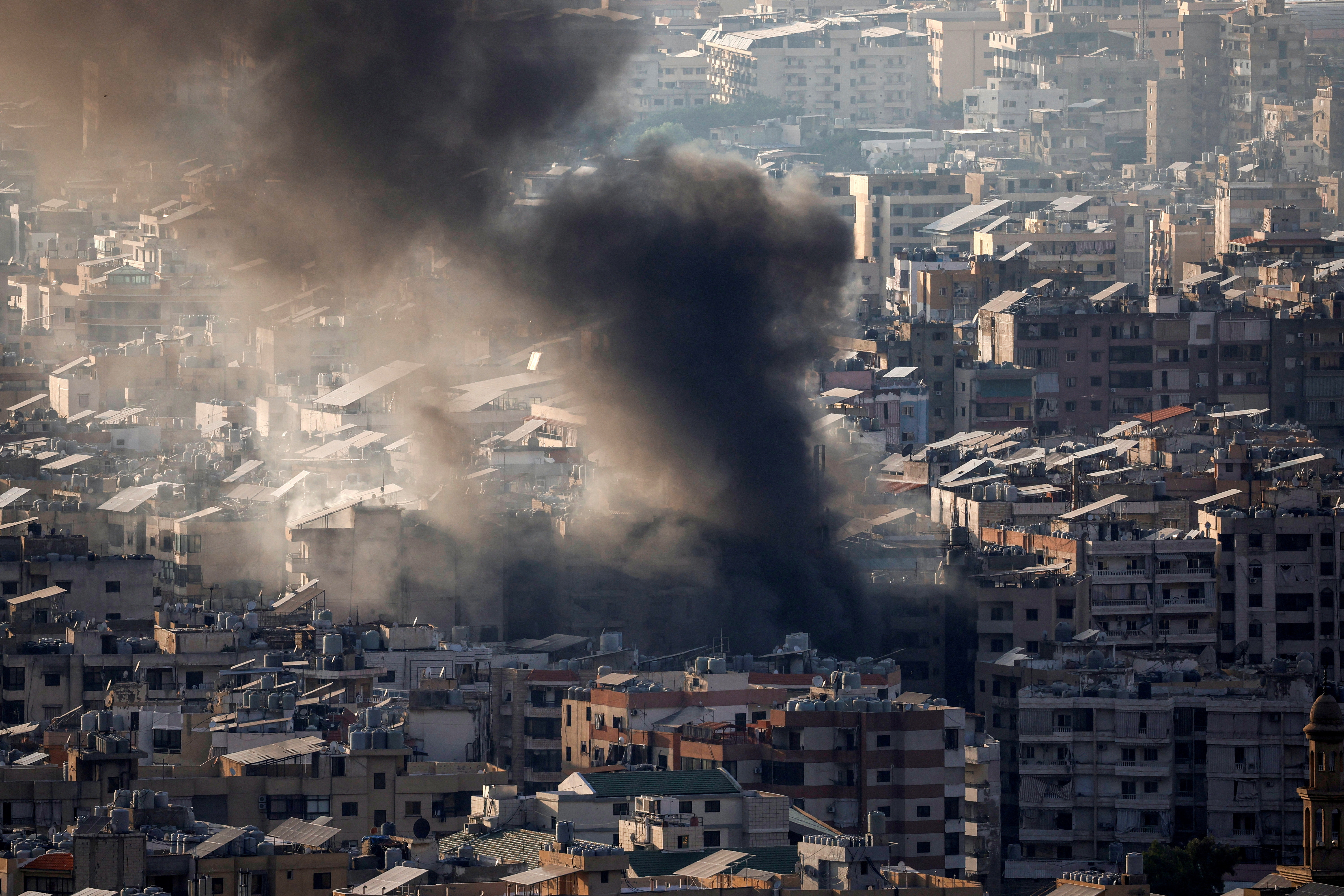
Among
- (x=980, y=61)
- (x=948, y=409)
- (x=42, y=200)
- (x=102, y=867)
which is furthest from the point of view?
(x=980, y=61)

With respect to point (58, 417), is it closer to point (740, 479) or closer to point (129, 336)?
point (129, 336)

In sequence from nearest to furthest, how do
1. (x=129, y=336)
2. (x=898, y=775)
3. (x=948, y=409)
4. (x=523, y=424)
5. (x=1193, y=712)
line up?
1. (x=898, y=775)
2. (x=1193, y=712)
3. (x=523, y=424)
4. (x=948, y=409)
5. (x=129, y=336)

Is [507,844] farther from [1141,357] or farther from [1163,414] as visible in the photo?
[1141,357]

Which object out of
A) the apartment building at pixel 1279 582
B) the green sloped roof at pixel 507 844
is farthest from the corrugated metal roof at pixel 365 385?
the green sloped roof at pixel 507 844

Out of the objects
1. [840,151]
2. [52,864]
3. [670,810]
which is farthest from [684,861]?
[840,151]

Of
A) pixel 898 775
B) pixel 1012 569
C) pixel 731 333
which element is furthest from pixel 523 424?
pixel 898 775

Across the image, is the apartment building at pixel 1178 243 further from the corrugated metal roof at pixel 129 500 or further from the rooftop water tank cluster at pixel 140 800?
the rooftop water tank cluster at pixel 140 800
